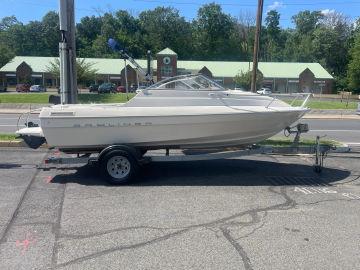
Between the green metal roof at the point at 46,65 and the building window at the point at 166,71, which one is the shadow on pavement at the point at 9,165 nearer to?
the building window at the point at 166,71

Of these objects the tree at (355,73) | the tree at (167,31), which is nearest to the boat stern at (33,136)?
the tree at (355,73)

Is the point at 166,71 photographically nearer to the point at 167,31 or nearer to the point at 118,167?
the point at 167,31

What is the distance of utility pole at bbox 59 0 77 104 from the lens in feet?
36.6

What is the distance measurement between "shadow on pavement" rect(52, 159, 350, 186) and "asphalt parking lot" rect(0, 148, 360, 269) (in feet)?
0.06

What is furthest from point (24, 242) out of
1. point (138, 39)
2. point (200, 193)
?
point (138, 39)

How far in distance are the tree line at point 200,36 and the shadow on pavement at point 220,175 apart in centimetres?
9510

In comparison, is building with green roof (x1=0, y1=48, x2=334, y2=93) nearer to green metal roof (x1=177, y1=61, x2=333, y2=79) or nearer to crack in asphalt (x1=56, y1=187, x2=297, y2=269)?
green metal roof (x1=177, y1=61, x2=333, y2=79)

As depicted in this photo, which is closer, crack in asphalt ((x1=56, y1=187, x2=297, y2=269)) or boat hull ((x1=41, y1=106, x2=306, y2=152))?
crack in asphalt ((x1=56, y1=187, x2=297, y2=269))

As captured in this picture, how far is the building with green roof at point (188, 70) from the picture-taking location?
78.8 meters

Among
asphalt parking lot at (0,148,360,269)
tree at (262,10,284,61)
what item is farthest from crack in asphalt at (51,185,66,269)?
tree at (262,10,284,61)

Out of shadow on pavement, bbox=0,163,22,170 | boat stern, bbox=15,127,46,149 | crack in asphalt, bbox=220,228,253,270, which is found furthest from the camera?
shadow on pavement, bbox=0,163,22,170

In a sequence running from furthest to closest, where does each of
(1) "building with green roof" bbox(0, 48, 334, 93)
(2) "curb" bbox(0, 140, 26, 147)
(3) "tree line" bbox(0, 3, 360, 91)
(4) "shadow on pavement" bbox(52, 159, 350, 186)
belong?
1. (3) "tree line" bbox(0, 3, 360, 91)
2. (1) "building with green roof" bbox(0, 48, 334, 93)
3. (2) "curb" bbox(0, 140, 26, 147)
4. (4) "shadow on pavement" bbox(52, 159, 350, 186)

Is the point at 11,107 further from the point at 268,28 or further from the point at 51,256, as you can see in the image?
the point at 268,28

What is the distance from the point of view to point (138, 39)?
376ft
